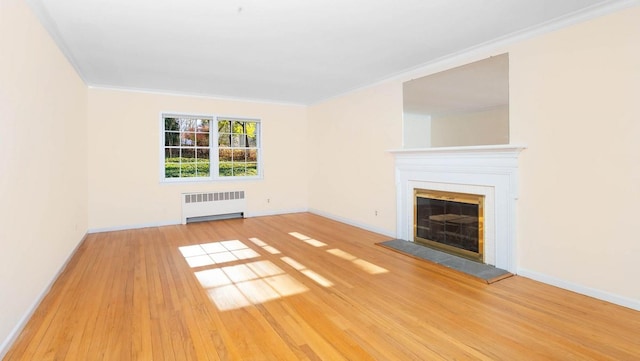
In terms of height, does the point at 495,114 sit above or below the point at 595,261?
above

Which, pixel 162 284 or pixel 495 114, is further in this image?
pixel 495 114

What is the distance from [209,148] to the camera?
6621 mm

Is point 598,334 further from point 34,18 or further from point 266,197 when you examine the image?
point 266,197

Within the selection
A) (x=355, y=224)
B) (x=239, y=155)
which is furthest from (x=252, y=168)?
(x=355, y=224)

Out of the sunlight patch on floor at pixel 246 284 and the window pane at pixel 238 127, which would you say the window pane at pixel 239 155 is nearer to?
the window pane at pixel 238 127

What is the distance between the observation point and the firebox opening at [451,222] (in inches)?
152

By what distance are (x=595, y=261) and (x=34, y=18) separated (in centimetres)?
533

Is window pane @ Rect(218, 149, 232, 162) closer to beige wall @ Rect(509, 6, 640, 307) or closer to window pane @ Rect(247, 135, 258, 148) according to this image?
window pane @ Rect(247, 135, 258, 148)

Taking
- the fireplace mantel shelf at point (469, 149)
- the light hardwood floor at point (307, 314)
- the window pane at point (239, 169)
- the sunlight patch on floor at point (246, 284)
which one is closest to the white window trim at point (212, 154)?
the window pane at point (239, 169)

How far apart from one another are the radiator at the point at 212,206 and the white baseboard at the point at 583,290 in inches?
203

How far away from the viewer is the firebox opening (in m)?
3.85

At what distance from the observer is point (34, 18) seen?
9.11 feet

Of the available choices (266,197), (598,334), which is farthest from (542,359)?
(266,197)

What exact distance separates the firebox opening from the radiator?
148 inches
